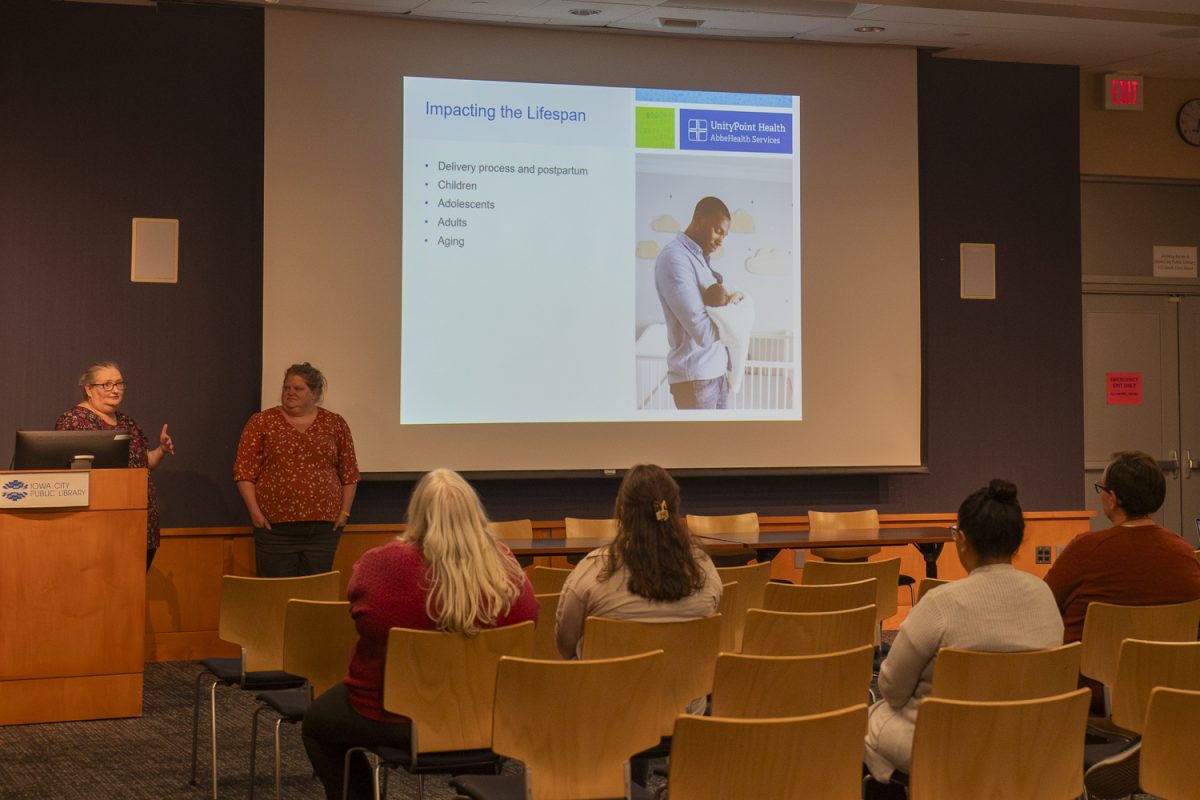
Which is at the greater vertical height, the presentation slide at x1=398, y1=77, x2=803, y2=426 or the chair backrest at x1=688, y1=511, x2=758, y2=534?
the presentation slide at x1=398, y1=77, x2=803, y2=426

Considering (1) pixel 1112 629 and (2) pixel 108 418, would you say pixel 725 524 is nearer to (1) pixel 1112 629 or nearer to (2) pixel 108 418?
(2) pixel 108 418

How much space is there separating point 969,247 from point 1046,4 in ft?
5.81

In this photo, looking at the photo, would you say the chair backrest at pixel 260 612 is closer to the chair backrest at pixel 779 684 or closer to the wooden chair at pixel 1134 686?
the chair backrest at pixel 779 684

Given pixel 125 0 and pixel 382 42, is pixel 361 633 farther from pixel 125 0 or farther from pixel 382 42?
pixel 125 0

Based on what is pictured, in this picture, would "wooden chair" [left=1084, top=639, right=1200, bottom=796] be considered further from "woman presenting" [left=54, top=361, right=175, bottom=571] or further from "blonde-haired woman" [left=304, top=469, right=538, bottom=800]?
"woman presenting" [left=54, top=361, right=175, bottom=571]

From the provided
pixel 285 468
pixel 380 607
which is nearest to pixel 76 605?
pixel 285 468

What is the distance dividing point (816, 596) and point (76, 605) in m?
3.21

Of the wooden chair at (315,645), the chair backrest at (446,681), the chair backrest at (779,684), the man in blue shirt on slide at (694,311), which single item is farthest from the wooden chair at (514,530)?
the chair backrest at (779,684)

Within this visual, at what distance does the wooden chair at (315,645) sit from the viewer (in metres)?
4.05

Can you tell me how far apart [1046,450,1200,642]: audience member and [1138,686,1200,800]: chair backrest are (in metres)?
1.30

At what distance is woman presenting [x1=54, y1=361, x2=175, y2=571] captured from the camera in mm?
6582

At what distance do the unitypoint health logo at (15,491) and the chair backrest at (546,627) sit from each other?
2.48 m

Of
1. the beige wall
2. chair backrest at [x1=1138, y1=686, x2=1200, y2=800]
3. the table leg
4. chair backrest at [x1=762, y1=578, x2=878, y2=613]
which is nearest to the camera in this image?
chair backrest at [x1=1138, y1=686, x2=1200, y2=800]

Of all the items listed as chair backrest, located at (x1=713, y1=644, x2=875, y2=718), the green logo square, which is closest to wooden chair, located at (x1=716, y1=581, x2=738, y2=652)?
chair backrest, located at (x1=713, y1=644, x2=875, y2=718)
